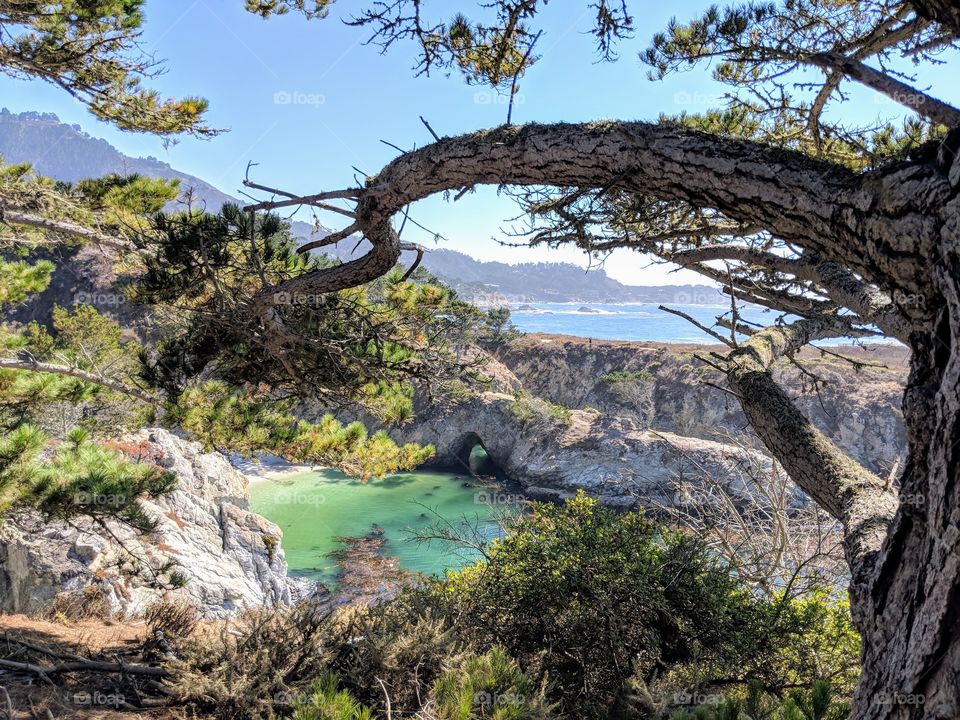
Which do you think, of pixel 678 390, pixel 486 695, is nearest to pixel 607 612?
pixel 486 695

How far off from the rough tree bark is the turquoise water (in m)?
12.2

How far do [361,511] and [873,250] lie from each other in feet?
62.8

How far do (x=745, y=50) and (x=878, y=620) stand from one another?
336cm

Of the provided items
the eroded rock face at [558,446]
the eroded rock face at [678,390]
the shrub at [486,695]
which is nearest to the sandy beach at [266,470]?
the eroded rock face at [558,446]

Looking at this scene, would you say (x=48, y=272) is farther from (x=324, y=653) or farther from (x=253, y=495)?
(x=253, y=495)

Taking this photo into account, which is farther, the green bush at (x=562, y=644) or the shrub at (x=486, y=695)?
the green bush at (x=562, y=644)

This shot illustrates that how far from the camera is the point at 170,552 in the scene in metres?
8.45

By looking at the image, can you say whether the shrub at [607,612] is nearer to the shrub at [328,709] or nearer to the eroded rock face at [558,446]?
the shrub at [328,709]

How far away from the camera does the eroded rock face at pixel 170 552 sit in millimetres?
5543

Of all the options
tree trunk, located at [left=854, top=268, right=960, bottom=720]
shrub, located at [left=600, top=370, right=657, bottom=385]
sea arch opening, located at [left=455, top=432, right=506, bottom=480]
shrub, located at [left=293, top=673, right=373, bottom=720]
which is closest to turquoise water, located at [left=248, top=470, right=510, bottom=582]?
sea arch opening, located at [left=455, top=432, right=506, bottom=480]

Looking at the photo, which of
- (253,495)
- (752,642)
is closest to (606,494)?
(253,495)

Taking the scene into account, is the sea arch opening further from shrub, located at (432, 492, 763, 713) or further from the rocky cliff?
shrub, located at (432, 492, 763, 713)

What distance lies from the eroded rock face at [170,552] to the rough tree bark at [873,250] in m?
3.58

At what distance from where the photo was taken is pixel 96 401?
537cm
